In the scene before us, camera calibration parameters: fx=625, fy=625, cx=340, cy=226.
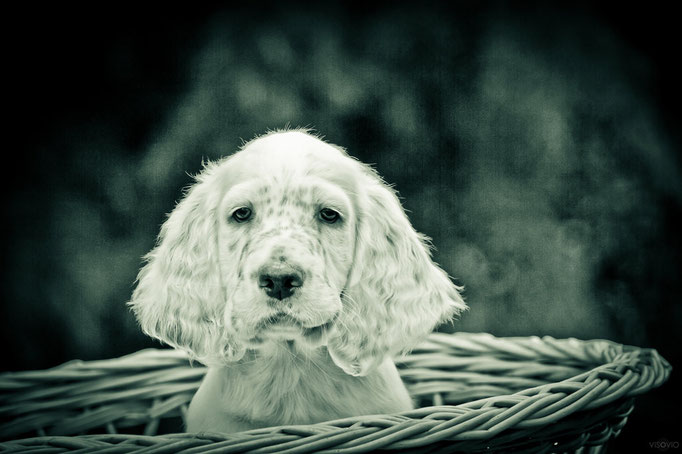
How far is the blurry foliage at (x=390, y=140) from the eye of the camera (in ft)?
5.22

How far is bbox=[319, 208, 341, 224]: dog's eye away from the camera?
3.96 feet

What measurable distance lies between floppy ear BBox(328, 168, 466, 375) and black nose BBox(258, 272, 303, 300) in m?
0.18

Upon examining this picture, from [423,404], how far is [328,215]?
0.80 m

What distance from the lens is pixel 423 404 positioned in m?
1.76

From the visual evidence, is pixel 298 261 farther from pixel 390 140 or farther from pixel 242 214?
pixel 390 140

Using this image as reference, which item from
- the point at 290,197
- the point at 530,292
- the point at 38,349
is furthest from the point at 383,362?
the point at 38,349

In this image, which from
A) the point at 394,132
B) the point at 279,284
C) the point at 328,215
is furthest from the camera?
the point at 394,132

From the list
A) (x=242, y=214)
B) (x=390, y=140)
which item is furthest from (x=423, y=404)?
(x=242, y=214)

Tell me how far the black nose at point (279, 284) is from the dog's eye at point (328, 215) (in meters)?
0.19

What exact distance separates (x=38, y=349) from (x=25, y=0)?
0.88 metres

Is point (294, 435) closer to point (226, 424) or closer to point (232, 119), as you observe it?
point (226, 424)

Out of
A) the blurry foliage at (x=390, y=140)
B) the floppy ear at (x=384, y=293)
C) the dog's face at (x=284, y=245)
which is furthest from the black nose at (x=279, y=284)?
the blurry foliage at (x=390, y=140)

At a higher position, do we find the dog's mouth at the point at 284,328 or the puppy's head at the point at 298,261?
the puppy's head at the point at 298,261

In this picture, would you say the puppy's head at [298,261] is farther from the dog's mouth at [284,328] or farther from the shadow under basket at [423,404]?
the shadow under basket at [423,404]
